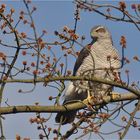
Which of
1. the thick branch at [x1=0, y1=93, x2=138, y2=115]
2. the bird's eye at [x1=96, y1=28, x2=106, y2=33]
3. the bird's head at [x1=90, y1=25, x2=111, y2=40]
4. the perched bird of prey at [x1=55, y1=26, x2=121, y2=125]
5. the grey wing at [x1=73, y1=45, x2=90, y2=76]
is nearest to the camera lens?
the thick branch at [x1=0, y1=93, x2=138, y2=115]

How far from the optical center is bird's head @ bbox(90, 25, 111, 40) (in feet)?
34.5

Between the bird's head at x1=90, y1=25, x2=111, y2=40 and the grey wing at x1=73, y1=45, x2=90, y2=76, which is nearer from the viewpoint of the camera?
the grey wing at x1=73, y1=45, x2=90, y2=76

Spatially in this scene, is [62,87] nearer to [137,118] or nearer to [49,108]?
[49,108]

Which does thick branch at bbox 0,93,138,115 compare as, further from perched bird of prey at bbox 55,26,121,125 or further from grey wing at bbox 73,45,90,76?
grey wing at bbox 73,45,90,76

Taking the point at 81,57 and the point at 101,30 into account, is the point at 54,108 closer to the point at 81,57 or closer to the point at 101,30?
the point at 81,57

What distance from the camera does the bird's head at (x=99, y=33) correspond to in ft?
34.5

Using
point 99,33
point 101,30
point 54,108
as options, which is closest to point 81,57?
point 99,33

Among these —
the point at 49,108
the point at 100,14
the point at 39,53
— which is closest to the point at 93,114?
the point at 49,108

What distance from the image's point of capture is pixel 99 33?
34.8ft

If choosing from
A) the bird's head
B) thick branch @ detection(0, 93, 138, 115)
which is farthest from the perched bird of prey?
thick branch @ detection(0, 93, 138, 115)

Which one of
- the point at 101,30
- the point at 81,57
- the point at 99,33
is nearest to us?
the point at 81,57

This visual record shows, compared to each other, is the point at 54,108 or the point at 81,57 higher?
the point at 81,57

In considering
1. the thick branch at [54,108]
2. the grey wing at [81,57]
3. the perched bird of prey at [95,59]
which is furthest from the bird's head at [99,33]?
the thick branch at [54,108]

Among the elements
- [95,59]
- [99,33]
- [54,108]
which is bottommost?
[54,108]
